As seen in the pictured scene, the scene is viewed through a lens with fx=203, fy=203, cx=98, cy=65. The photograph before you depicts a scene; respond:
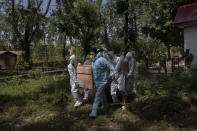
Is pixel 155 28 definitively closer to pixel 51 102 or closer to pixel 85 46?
pixel 85 46

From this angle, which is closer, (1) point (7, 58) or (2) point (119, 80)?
(2) point (119, 80)

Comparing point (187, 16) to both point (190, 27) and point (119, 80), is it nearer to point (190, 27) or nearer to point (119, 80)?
point (190, 27)

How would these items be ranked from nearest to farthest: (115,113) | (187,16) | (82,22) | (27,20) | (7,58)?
1. (115,113)
2. (187,16)
3. (27,20)
4. (82,22)
5. (7,58)

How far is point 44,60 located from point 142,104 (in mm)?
19051

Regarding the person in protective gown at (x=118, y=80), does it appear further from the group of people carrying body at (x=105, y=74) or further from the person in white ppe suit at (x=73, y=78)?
the person in white ppe suit at (x=73, y=78)

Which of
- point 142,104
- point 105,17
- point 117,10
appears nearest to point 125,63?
point 142,104

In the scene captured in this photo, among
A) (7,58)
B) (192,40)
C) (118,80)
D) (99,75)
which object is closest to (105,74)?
(99,75)

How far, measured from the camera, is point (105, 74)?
17.0ft

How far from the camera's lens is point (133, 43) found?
79.1 feet

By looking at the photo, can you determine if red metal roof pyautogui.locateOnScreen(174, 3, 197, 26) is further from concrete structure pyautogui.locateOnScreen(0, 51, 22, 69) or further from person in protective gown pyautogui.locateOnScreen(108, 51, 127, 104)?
concrete structure pyautogui.locateOnScreen(0, 51, 22, 69)

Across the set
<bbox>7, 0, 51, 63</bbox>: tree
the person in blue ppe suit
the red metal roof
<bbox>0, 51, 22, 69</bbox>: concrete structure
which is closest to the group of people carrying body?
the person in blue ppe suit

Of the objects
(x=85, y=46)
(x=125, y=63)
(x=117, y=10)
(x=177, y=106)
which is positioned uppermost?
(x=117, y=10)

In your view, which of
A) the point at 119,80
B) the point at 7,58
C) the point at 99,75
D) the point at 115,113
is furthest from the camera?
the point at 7,58

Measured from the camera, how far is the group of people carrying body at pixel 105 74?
513 centimetres
